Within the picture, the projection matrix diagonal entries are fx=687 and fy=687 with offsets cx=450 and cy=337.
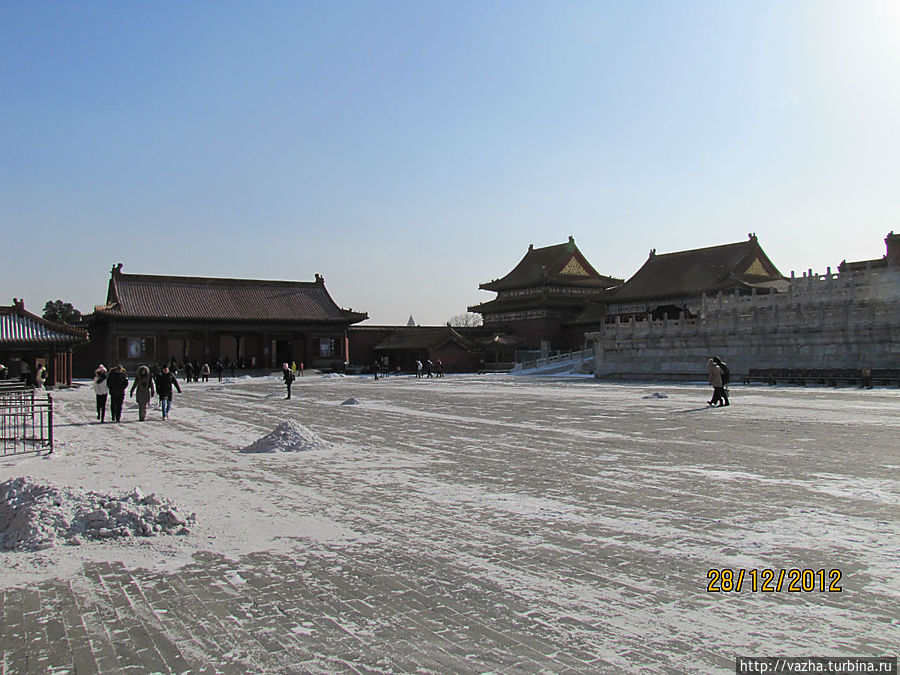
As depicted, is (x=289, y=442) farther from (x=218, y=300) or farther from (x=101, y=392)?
(x=218, y=300)

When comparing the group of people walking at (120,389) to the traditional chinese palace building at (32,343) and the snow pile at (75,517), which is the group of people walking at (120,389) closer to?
the snow pile at (75,517)

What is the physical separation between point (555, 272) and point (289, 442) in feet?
156

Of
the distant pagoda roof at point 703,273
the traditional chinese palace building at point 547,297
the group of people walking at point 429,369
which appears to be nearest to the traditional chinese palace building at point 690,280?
the distant pagoda roof at point 703,273

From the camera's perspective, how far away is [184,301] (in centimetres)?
4978

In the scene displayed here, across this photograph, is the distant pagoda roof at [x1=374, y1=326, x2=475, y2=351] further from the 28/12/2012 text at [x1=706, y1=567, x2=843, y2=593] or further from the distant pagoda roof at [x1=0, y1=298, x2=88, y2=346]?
the 28/12/2012 text at [x1=706, y1=567, x2=843, y2=593]

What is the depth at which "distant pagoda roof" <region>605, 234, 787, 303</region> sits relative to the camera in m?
44.3

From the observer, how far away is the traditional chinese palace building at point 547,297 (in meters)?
55.2

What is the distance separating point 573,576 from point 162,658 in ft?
7.98

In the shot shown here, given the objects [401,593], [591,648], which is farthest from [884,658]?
[401,593]

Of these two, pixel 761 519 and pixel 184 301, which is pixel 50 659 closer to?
pixel 761 519

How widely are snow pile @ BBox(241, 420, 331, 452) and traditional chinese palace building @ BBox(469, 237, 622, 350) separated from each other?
42.8 metres

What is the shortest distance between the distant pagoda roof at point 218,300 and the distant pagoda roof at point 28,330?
32.4 feet

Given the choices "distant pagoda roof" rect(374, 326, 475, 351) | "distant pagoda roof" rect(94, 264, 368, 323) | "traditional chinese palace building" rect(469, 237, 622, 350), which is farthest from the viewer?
"traditional chinese palace building" rect(469, 237, 622, 350)

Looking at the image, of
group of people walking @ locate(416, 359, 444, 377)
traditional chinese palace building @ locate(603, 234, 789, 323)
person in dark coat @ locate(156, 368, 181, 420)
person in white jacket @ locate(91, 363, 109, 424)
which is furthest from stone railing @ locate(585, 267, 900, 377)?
person in white jacket @ locate(91, 363, 109, 424)
